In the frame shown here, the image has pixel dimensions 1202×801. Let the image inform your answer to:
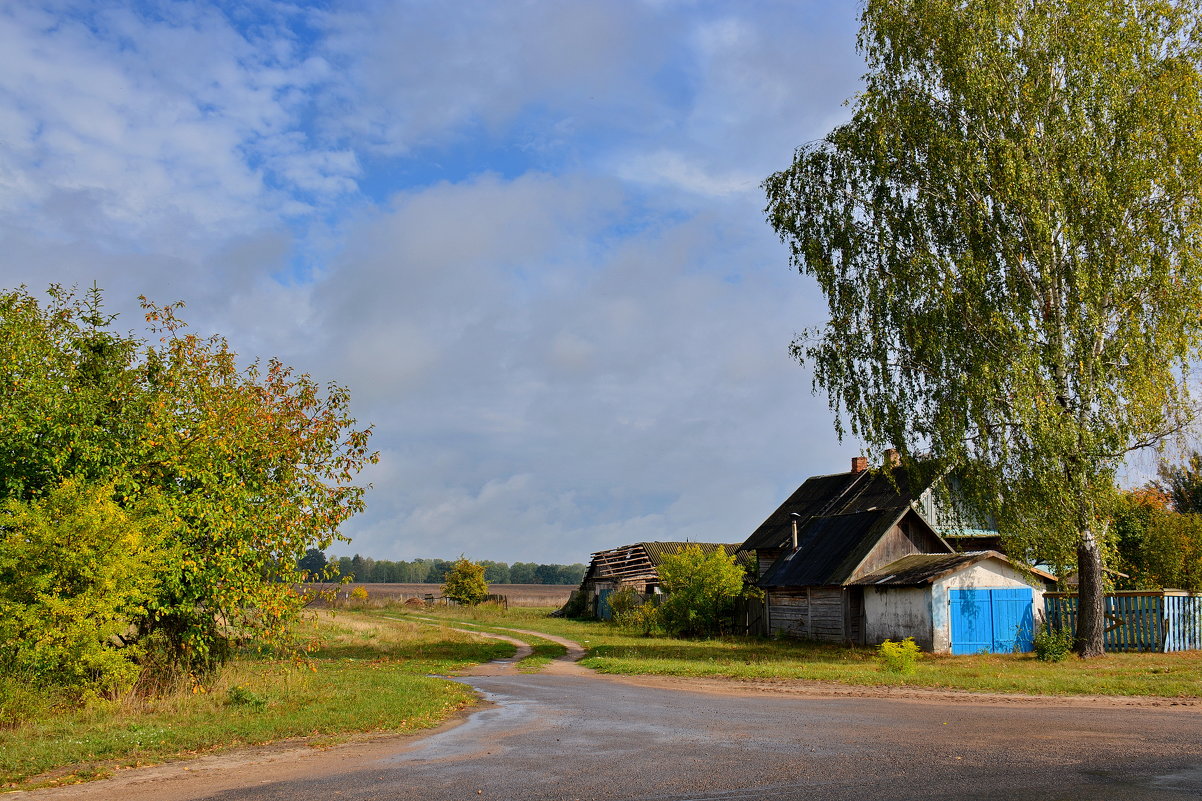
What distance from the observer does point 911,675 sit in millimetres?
22984

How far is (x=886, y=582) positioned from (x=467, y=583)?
144 ft

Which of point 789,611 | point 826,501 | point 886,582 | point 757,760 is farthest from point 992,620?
point 757,760

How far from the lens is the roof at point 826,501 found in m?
41.7

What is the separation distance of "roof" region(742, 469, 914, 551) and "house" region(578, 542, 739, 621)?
8.80m

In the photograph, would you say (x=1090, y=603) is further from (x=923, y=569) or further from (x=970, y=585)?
(x=923, y=569)

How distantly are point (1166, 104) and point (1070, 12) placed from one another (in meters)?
3.60

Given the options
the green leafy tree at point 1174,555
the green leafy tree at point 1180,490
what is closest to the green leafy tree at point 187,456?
the green leafy tree at point 1174,555

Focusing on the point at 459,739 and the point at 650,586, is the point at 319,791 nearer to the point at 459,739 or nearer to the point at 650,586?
the point at 459,739

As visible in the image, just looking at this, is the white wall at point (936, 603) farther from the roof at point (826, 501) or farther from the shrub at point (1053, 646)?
the roof at point (826, 501)

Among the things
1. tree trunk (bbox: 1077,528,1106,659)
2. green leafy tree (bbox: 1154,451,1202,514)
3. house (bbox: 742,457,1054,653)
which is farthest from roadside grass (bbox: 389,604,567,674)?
green leafy tree (bbox: 1154,451,1202,514)

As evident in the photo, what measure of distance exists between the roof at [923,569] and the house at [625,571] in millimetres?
23655

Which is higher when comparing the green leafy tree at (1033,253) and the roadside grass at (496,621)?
the green leafy tree at (1033,253)

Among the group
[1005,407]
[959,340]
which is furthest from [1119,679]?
[959,340]

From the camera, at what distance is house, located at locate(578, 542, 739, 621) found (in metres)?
57.5
